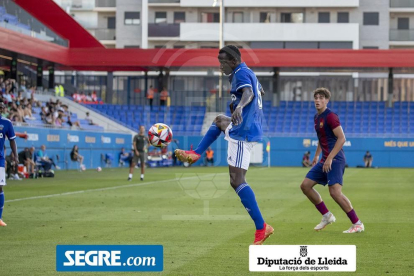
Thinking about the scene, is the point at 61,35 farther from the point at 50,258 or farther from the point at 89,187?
the point at 50,258

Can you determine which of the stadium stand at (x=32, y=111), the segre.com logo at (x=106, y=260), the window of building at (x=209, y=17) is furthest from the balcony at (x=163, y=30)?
the segre.com logo at (x=106, y=260)

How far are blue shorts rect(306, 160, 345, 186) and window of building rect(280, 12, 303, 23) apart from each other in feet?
206

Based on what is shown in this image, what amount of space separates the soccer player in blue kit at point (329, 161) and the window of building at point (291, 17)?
205 ft

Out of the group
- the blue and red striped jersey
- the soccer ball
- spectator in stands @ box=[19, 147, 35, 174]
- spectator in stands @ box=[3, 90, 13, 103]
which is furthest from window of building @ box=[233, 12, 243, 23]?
A: the soccer ball

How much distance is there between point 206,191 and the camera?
25.3 meters

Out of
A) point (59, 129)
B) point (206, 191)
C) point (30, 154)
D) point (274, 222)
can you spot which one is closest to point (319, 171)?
point (274, 222)

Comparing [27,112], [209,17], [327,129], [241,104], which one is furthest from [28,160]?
[209,17]

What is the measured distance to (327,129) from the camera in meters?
12.6

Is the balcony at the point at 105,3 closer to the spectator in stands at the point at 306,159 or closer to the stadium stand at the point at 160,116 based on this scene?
the stadium stand at the point at 160,116

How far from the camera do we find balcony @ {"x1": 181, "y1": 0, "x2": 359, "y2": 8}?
2854 inches

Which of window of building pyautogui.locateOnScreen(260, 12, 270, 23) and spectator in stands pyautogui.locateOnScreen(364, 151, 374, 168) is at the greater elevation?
window of building pyautogui.locateOnScreen(260, 12, 270, 23)

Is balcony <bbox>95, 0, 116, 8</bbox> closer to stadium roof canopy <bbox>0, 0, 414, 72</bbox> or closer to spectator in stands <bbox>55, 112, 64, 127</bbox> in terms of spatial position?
stadium roof canopy <bbox>0, 0, 414, 72</bbox>

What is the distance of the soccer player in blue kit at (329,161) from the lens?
12.4 meters

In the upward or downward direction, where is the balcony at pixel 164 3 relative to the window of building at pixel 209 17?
upward
